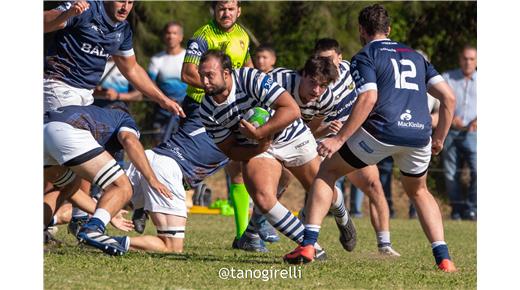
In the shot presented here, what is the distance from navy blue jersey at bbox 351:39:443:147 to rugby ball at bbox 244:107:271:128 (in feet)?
2.32

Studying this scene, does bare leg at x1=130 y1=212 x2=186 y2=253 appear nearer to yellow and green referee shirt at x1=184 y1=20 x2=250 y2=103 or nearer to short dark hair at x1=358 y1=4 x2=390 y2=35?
yellow and green referee shirt at x1=184 y1=20 x2=250 y2=103

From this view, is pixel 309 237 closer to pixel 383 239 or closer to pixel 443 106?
pixel 443 106

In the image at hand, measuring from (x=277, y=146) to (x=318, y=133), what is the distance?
0.87 m

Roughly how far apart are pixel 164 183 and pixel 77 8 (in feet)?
5.00

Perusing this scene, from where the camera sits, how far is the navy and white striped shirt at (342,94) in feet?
28.4

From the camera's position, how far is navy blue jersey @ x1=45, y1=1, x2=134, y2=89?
8.46m

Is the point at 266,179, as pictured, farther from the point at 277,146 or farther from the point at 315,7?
the point at 315,7

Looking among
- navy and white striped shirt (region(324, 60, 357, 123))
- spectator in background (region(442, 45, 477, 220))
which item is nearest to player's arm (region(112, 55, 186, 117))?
navy and white striped shirt (region(324, 60, 357, 123))

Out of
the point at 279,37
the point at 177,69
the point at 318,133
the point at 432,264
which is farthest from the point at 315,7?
the point at 432,264

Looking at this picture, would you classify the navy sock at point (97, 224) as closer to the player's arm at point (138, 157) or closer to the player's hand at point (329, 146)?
the player's arm at point (138, 157)

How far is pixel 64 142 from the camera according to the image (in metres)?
7.55

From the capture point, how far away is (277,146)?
822 cm

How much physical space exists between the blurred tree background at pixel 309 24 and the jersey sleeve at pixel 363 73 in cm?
767

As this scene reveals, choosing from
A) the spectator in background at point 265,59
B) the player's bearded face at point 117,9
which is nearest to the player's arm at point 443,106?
the player's bearded face at point 117,9
